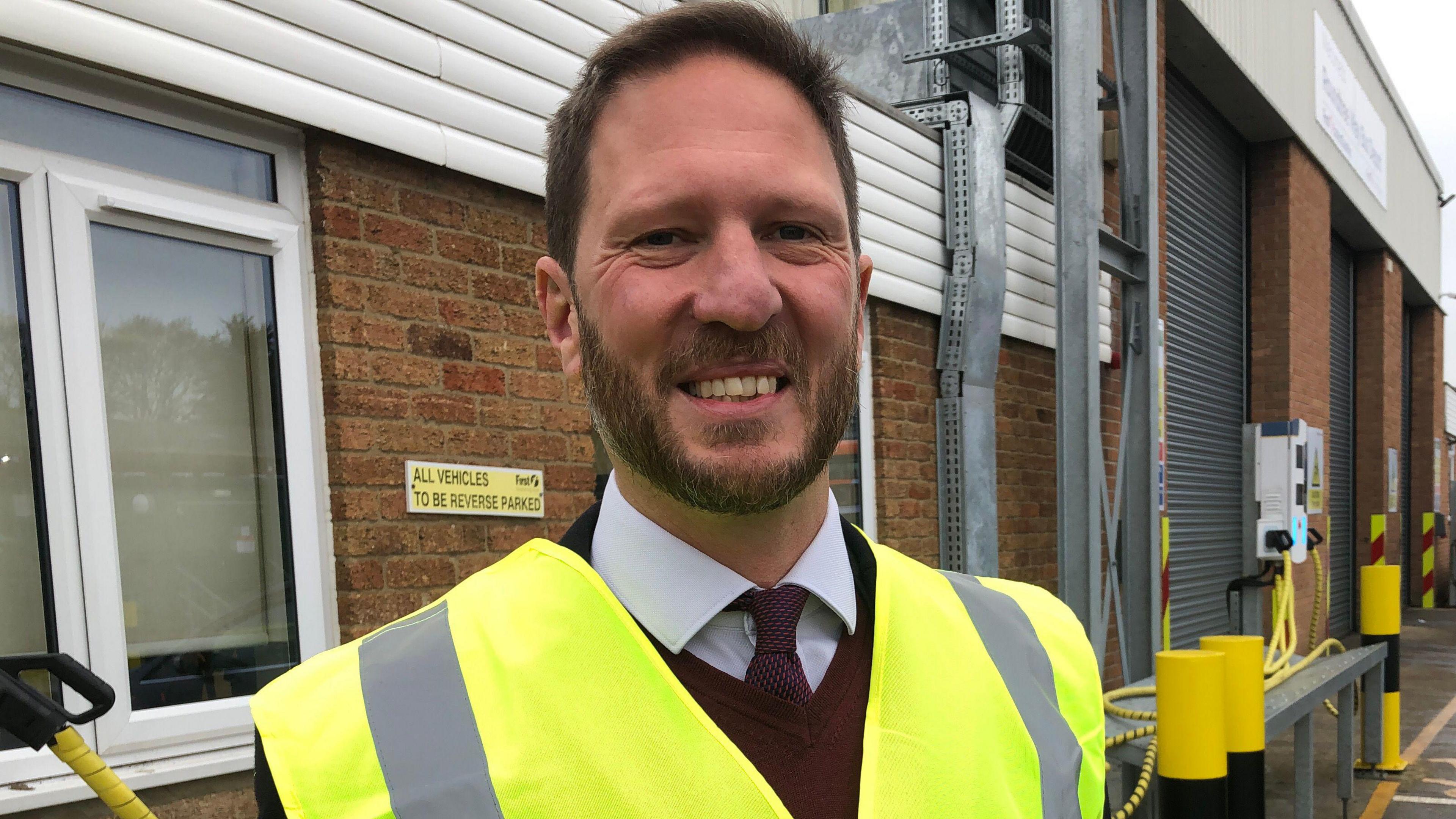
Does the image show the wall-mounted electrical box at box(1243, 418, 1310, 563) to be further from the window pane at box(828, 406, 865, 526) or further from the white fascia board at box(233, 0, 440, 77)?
the white fascia board at box(233, 0, 440, 77)

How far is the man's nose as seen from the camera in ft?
3.99

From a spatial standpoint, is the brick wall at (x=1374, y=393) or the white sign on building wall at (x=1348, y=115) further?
the brick wall at (x=1374, y=393)

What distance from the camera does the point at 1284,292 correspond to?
400 inches

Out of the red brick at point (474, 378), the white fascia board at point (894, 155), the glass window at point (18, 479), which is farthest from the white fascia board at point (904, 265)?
the glass window at point (18, 479)

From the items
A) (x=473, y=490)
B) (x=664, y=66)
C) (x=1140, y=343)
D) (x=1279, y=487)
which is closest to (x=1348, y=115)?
(x=1279, y=487)

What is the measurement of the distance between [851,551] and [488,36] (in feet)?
8.26

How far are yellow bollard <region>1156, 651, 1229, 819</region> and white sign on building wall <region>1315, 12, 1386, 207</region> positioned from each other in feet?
32.3

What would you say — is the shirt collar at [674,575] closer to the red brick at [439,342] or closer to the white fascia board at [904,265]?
the red brick at [439,342]

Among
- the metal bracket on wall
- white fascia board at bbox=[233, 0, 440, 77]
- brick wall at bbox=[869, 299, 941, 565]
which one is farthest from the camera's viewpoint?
the metal bracket on wall

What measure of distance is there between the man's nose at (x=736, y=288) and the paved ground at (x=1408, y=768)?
18.5 feet

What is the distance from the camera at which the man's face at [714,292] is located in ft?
4.04

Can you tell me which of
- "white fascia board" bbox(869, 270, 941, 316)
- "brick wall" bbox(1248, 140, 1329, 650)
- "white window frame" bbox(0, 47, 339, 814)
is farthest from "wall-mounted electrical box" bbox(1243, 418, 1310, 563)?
"white window frame" bbox(0, 47, 339, 814)

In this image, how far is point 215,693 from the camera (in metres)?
2.78

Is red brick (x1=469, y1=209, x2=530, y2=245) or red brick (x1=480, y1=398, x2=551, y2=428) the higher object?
red brick (x1=469, y1=209, x2=530, y2=245)
